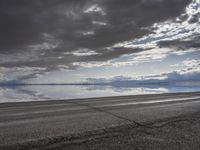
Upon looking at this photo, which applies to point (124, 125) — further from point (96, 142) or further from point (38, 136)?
point (38, 136)

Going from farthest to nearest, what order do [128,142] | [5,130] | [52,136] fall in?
[5,130]
[52,136]
[128,142]

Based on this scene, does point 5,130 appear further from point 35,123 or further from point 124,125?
point 124,125

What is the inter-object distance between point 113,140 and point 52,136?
159 cm

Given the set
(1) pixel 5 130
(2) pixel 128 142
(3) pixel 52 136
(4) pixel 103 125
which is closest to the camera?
(2) pixel 128 142

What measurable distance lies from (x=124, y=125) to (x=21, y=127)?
3248mm

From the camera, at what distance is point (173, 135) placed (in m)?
5.50

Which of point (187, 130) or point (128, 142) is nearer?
point (128, 142)

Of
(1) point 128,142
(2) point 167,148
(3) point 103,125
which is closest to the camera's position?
(2) point 167,148

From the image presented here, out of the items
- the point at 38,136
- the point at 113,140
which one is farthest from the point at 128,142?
the point at 38,136

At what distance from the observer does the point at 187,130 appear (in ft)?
20.0

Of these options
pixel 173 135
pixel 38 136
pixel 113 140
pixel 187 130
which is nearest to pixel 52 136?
pixel 38 136

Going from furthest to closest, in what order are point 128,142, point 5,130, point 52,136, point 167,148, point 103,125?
point 103,125 < point 5,130 < point 52,136 < point 128,142 < point 167,148

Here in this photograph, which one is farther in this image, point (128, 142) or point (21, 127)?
point (21, 127)

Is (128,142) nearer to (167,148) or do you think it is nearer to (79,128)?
(167,148)
